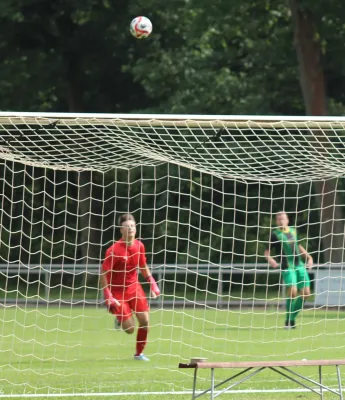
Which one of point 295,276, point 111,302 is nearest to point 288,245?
point 295,276

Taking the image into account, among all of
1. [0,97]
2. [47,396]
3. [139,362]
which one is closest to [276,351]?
[139,362]

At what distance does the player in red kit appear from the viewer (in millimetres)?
12594

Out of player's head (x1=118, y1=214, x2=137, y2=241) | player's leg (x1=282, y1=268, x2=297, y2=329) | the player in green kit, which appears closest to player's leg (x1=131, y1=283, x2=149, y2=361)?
player's head (x1=118, y1=214, x2=137, y2=241)

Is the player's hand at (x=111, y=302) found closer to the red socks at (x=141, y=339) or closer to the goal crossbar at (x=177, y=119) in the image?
the red socks at (x=141, y=339)

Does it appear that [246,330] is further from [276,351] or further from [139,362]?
[139,362]

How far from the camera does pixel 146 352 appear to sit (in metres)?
14.0

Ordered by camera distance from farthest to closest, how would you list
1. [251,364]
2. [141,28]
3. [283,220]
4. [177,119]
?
1. [283,220]
2. [141,28]
3. [177,119]
4. [251,364]

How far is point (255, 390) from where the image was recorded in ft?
33.1

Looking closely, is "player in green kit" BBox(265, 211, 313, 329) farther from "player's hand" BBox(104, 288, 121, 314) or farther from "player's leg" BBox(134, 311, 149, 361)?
"player's hand" BBox(104, 288, 121, 314)

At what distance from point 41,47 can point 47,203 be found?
18.0ft

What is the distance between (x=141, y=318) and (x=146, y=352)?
154 centimetres

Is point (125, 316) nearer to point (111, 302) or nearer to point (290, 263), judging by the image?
point (111, 302)

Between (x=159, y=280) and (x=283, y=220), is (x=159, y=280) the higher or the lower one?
the lower one

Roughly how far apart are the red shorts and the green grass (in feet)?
1.67
